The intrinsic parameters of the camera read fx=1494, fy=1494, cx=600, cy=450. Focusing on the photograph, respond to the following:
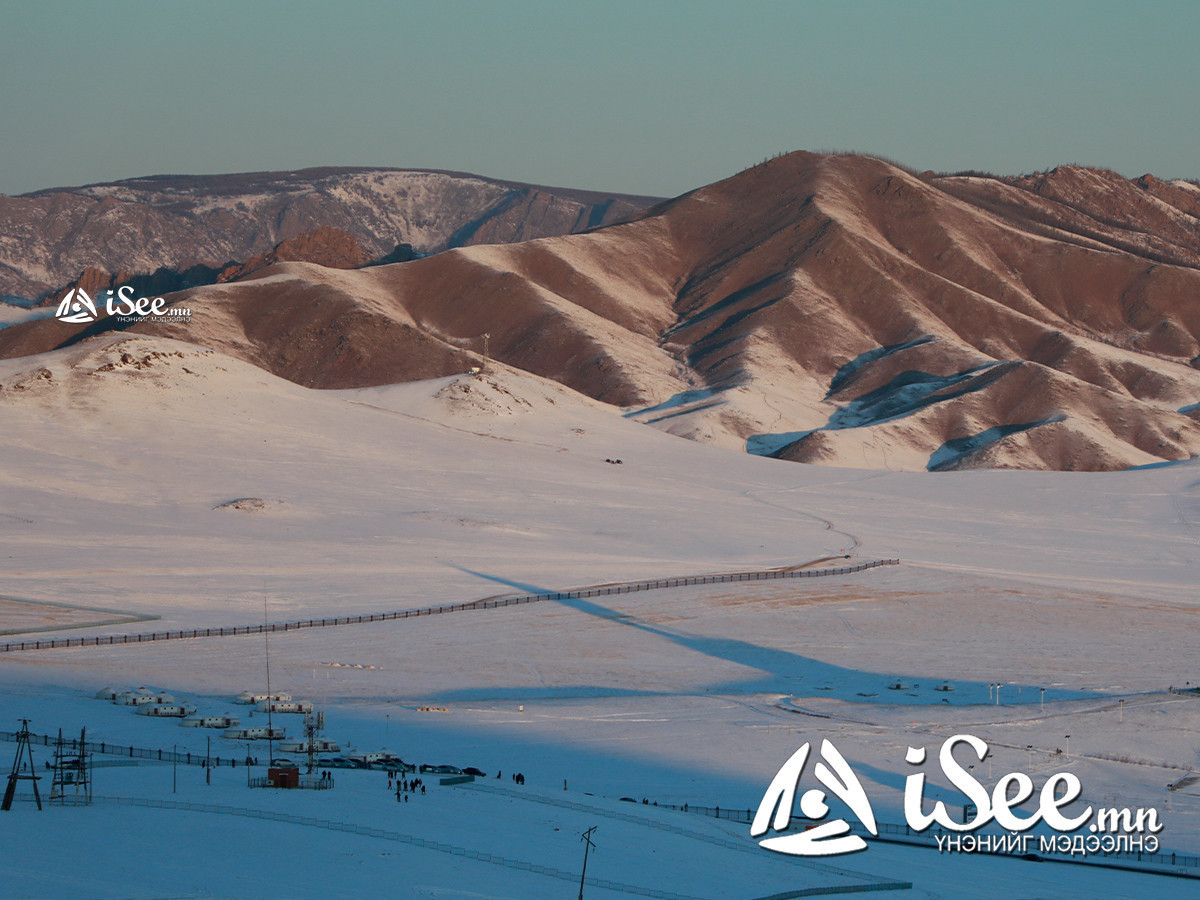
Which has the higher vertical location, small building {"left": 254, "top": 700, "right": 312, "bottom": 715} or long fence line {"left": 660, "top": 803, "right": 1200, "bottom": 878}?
small building {"left": 254, "top": 700, "right": 312, "bottom": 715}

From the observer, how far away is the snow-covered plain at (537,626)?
41.6 meters

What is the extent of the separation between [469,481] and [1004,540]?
46.0 metres

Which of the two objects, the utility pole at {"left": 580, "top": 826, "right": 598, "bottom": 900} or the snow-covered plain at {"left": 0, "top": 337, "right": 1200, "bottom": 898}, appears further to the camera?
the snow-covered plain at {"left": 0, "top": 337, "right": 1200, "bottom": 898}

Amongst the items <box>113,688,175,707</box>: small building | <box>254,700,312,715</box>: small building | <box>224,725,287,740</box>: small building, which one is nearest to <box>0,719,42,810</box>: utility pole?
<box>224,725,287,740</box>: small building

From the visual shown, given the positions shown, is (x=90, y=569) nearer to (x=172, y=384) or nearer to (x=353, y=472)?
(x=353, y=472)

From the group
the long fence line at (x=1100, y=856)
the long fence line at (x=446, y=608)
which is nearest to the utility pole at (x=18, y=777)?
the long fence line at (x=1100, y=856)

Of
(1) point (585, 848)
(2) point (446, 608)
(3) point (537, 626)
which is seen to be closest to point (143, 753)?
(1) point (585, 848)

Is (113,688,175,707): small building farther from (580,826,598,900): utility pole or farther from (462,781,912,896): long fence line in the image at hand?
(580,826,598,900): utility pole

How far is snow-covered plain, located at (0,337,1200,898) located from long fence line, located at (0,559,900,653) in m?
1.45

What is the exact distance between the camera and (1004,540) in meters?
124

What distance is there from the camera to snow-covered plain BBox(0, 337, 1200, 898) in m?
41.6

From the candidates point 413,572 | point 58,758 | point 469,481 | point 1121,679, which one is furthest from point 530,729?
point 469,481

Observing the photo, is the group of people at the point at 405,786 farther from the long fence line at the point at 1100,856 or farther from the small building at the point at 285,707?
the small building at the point at 285,707

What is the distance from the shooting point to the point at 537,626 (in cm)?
8481
